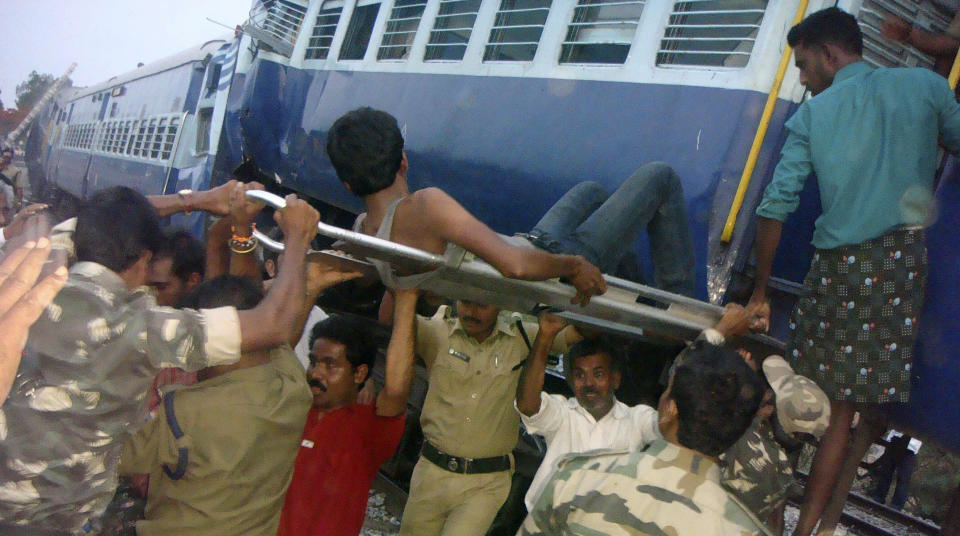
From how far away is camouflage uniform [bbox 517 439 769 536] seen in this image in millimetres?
1694

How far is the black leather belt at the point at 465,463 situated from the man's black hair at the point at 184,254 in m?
1.23

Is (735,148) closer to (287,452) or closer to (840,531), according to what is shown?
(287,452)

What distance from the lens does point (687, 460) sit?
70.9 inches

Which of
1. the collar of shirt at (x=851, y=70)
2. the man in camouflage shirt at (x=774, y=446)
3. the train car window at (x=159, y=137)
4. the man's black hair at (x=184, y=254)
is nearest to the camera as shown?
the man in camouflage shirt at (x=774, y=446)

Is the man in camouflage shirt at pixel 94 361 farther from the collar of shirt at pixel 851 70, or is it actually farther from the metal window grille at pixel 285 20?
the metal window grille at pixel 285 20

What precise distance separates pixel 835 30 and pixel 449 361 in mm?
1886

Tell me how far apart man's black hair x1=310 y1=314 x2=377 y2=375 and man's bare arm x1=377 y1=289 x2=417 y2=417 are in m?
0.22

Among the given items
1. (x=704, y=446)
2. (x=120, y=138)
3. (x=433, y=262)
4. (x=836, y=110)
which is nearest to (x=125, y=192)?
(x=433, y=262)

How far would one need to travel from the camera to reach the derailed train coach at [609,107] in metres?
A: 3.02

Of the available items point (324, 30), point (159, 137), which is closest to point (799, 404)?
point (324, 30)

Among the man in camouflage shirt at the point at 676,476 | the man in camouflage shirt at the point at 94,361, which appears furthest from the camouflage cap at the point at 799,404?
the man in camouflage shirt at the point at 94,361

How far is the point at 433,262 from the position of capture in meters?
2.28

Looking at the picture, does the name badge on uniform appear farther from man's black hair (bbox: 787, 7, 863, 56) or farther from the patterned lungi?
man's black hair (bbox: 787, 7, 863, 56)

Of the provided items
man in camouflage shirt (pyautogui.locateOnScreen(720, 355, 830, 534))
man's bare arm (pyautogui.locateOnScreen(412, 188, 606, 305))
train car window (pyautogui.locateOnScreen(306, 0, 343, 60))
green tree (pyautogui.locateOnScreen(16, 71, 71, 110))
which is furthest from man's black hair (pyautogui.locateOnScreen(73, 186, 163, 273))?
green tree (pyautogui.locateOnScreen(16, 71, 71, 110))
